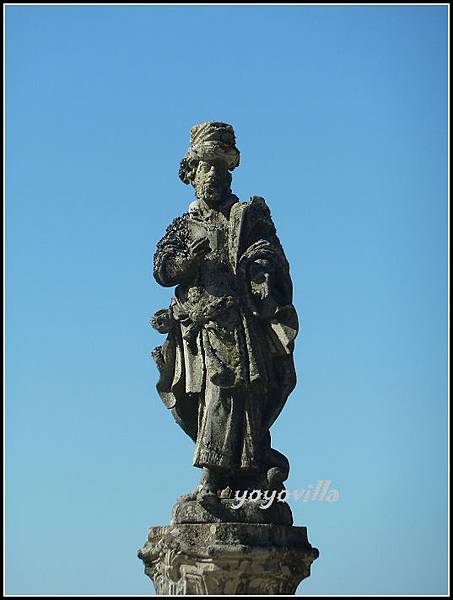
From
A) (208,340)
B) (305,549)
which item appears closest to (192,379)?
(208,340)

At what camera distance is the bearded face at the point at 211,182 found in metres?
13.9

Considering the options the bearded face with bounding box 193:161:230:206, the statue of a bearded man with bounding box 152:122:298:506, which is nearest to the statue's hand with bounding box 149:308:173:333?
the statue of a bearded man with bounding box 152:122:298:506

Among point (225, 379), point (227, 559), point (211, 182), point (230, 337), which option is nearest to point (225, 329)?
point (230, 337)

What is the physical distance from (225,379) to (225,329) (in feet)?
1.91

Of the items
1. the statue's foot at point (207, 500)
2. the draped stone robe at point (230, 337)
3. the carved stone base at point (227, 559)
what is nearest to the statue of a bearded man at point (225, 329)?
the draped stone robe at point (230, 337)

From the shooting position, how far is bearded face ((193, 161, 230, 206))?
13.9 metres

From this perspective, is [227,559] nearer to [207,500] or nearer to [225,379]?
[207,500]

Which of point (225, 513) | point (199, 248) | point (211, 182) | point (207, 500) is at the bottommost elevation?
point (225, 513)

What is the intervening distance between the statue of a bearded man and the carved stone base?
56 centimetres

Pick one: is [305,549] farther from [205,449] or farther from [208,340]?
[208,340]

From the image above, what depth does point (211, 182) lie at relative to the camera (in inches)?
548

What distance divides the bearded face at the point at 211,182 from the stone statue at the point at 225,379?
0.01m

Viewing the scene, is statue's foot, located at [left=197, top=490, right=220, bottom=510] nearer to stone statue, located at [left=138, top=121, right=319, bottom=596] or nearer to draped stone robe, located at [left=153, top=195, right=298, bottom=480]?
stone statue, located at [left=138, top=121, right=319, bottom=596]

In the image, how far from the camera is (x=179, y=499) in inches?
515
